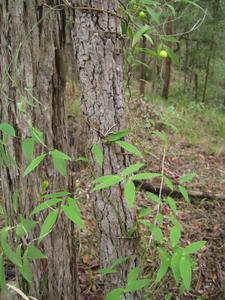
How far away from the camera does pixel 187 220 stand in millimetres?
2805

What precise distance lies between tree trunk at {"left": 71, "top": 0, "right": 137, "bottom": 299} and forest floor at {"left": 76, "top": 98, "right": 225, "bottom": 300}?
93 mm

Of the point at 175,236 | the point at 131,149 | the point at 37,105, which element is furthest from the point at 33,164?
the point at 175,236

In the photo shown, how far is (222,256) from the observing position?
2.33 m

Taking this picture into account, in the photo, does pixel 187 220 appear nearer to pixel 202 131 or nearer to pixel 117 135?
pixel 117 135

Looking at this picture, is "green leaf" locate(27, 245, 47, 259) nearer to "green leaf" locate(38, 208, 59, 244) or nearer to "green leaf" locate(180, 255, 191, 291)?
"green leaf" locate(38, 208, 59, 244)

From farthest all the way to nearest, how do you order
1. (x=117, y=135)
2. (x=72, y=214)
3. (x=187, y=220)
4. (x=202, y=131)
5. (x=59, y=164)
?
(x=202, y=131), (x=187, y=220), (x=117, y=135), (x=59, y=164), (x=72, y=214)

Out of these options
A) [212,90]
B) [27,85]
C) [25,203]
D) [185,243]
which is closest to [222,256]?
[185,243]

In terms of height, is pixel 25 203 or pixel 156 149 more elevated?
pixel 25 203

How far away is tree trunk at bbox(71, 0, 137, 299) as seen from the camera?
996 millimetres

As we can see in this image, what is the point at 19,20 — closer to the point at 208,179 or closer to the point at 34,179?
the point at 34,179

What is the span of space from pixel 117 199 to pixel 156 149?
3.14 m

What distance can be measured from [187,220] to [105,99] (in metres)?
2.16

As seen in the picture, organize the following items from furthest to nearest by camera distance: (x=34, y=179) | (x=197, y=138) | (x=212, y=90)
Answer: (x=212, y=90) < (x=197, y=138) < (x=34, y=179)

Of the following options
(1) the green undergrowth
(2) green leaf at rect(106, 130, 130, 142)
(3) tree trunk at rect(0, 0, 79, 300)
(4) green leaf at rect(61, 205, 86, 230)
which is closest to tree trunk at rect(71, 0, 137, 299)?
(2) green leaf at rect(106, 130, 130, 142)
